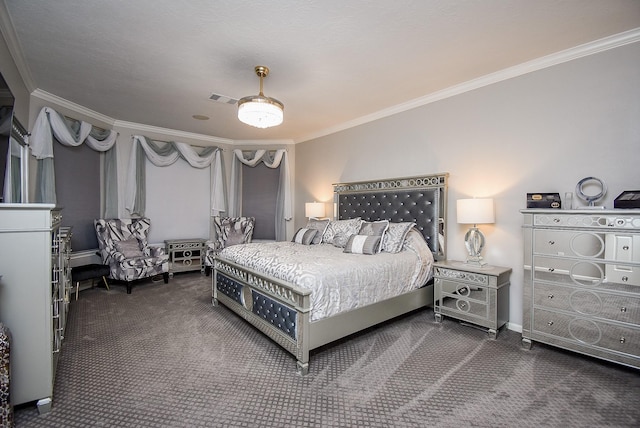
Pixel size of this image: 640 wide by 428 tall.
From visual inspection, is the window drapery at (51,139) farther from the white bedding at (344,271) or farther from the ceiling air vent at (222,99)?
the white bedding at (344,271)

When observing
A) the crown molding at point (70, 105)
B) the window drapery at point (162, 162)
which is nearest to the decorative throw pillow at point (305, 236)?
the window drapery at point (162, 162)

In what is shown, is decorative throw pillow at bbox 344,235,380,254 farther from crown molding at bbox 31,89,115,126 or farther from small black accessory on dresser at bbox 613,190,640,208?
crown molding at bbox 31,89,115,126

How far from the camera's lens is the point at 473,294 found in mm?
3068

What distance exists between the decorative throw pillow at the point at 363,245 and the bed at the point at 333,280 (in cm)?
6

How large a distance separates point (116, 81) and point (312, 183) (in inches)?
131

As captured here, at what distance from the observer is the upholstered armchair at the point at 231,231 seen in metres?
5.59

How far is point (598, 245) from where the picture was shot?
92.0 inches

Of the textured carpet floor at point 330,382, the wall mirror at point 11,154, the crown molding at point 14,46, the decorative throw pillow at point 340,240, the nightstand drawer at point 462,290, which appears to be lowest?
the textured carpet floor at point 330,382

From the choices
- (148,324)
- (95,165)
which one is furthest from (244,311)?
(95,165)

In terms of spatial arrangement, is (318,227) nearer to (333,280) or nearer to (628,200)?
(333,280)

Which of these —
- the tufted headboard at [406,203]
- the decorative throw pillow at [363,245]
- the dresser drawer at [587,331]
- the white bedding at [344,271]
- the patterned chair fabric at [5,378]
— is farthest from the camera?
the tufted headboard at [406,203]

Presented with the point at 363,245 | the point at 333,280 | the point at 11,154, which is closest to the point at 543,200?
the point at 363,245

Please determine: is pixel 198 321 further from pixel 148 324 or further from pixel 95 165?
pixel 95 165

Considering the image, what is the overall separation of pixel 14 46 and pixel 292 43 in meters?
2.57
